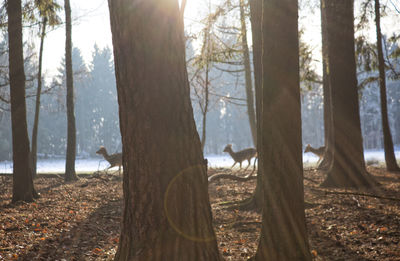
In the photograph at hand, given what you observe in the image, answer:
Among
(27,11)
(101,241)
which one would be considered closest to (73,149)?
(27,11)

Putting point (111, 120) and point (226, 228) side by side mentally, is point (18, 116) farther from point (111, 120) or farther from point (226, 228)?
point (111, 120)

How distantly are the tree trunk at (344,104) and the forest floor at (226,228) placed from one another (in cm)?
Result: 81

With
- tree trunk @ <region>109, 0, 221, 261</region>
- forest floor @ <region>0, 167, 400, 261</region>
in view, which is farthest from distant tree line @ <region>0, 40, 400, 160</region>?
tree trunk @ <region>109, 0, 221, 261</region>

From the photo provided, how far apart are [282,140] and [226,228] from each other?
3.24 meters

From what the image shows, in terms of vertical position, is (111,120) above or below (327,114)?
above

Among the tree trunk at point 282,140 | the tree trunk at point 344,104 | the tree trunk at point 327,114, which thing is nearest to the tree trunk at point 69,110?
the tree trunk at point 327,114

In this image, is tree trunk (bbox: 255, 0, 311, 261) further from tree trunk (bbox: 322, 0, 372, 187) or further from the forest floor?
tree trunk (bbox: 322, 0, 372, 187)

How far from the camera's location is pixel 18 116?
9.21 meters

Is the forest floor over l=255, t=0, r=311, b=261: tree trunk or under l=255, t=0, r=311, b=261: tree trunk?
under

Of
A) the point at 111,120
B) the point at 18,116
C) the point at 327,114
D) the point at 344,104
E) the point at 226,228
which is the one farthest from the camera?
the point at 111,120

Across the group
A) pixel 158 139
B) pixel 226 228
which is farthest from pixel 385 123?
pixel 158 139

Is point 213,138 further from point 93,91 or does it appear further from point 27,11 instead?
point 27,11

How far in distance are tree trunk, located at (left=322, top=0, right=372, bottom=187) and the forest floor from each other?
81 centimetres

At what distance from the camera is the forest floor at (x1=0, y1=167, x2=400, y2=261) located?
15.8 ft
